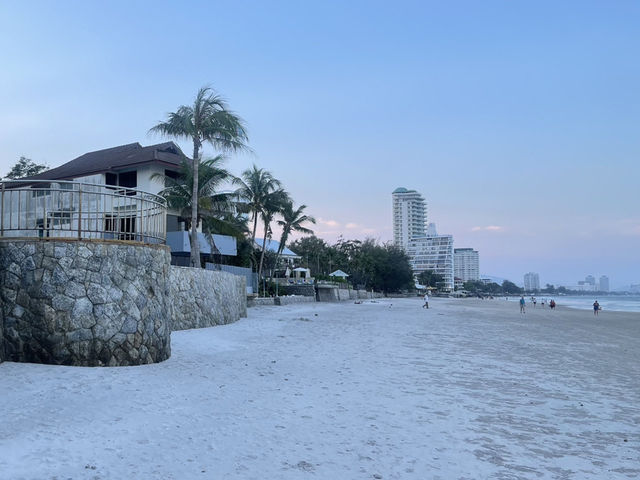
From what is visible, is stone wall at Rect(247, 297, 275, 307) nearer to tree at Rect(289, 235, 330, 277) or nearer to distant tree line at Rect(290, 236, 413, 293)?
distant tree line at Rect(290, 236, 413, 293)

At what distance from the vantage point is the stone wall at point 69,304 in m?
8.54

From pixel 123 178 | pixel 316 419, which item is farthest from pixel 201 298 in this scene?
pixel 123 178

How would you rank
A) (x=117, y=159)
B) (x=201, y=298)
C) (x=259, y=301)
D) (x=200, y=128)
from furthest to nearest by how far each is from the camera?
(x=259, y=301), (x=117, y=159), (x=200, y=128), (x=201, y=298)

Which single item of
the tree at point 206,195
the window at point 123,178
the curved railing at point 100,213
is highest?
the window at point 123,178

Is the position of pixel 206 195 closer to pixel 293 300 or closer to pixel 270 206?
pixel 270 206

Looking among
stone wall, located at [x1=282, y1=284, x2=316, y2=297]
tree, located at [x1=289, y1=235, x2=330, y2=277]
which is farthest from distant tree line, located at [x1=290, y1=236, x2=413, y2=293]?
stone wall, located at [x1=282, y1=284, x2=316, y2=297]

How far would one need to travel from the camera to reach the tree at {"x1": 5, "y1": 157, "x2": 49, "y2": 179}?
38.3 m

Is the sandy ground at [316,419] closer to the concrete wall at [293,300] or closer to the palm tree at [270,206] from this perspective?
the concrete wall at [293,300]

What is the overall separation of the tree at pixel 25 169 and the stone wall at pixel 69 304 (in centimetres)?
3449

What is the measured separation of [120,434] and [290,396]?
2.91m

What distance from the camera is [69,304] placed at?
8570 mm

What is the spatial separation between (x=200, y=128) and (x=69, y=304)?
16.7 metres

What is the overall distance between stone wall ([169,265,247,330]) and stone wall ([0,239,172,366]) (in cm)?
503

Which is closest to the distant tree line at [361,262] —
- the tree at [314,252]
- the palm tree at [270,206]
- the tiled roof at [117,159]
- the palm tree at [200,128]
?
the tree at [314,252]
